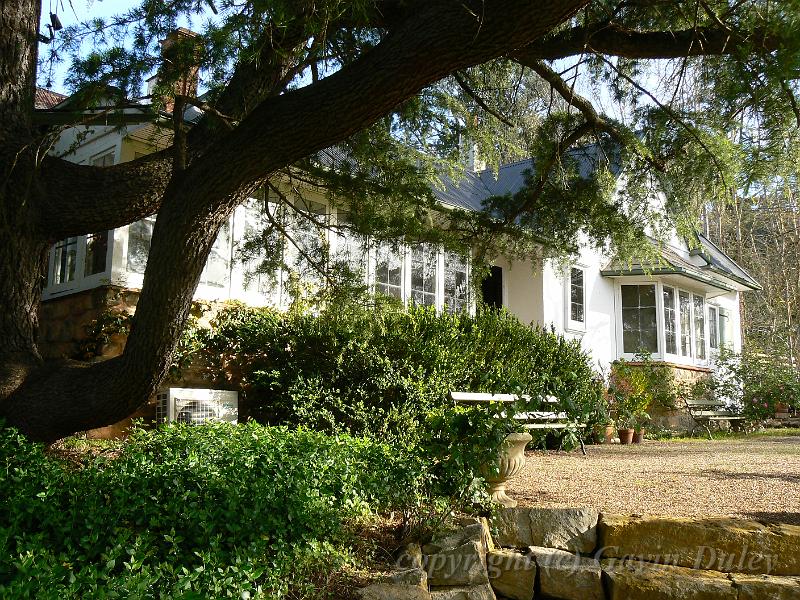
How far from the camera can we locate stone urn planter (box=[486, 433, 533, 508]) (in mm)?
5375

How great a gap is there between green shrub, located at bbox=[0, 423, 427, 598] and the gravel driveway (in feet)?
5.84

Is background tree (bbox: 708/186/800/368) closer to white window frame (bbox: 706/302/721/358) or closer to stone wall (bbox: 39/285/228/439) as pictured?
white window frame (bbox: 706/302/721/358)

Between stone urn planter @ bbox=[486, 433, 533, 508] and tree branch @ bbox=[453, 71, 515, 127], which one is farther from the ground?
tree branch @ bbox=[453, 71, 515, 127]

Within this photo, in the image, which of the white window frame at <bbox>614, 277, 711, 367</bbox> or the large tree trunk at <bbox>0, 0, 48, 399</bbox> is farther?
the white window frame at <bbox>614, 277, 711, 367</bbox>

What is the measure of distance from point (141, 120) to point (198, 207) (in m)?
0.62

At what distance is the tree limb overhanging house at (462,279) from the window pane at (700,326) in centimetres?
3

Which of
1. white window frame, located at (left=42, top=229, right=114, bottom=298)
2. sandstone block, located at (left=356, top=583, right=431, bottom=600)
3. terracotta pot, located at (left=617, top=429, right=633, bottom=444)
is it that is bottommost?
sandstone block, located at (left=356, top=583, right=431, bottom=600)

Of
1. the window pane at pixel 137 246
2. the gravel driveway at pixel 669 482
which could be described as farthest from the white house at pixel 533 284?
the gravel driveway at pixel 669 482

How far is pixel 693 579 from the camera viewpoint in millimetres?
4551

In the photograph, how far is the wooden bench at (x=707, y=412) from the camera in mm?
13414

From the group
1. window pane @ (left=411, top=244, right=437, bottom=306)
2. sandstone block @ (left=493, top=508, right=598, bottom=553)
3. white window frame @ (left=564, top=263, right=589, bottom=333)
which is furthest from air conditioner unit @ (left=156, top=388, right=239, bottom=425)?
white window frame @ (left=564, top=263, right=589, bottom=333)

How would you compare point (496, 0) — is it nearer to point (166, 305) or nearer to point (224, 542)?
point (166, 305)

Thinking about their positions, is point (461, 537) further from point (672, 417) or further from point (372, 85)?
point (672, 417)

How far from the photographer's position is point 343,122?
383cm
